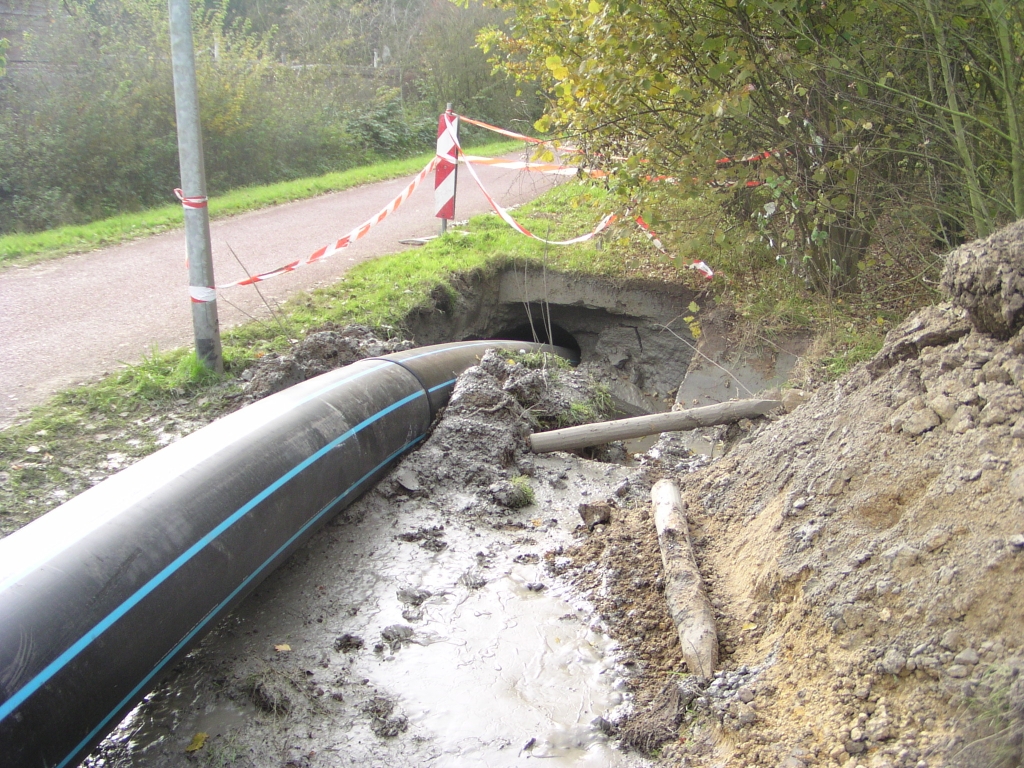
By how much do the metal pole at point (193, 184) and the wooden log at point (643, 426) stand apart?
239cm

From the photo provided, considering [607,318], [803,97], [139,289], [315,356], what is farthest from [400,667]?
[607,318]

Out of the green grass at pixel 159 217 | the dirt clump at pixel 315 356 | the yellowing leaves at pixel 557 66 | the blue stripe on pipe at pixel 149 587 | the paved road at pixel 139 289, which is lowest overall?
the blue stripe on pipe at pixel 149 587

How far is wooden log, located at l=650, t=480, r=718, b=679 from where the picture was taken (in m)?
3.05

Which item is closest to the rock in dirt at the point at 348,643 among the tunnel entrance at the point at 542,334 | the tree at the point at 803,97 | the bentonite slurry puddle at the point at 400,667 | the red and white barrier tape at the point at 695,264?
the bentonite slurry puddle at the point at 400,667

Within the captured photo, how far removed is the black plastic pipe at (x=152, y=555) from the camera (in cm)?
251

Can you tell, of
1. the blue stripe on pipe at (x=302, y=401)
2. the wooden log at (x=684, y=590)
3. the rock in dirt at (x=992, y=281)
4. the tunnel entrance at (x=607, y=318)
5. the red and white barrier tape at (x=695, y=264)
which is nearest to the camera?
the blue stripe on pipe at (x=302, y=401)

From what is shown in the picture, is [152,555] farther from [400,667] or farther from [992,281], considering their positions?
[992,281]

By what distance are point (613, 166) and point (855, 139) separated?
1.79 meters

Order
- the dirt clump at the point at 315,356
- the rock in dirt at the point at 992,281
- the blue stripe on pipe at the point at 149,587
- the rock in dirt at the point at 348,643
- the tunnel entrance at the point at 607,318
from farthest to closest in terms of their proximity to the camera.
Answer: the tunnel entrance at the point at 607,318
the dirt clump at the point at 315,356
the rock in dirt at the point at 348,643
the rock in dirt at the point at 992,281
the blue stripe on pipe at the point at 149,587

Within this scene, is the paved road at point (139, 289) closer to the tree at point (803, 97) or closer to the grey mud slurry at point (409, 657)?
the grey mud slurry at point (409, 657)

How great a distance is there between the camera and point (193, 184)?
16.5 feet

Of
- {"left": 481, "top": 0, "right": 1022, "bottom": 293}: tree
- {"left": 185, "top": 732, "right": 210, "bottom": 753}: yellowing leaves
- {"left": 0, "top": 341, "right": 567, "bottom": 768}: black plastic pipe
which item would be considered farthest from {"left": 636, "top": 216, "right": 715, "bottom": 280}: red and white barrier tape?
{"left": 185, "top": 732, "right": 210, "bottom": 753}: yellowing leaves

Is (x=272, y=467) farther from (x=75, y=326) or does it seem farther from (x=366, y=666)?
(x=75, y=326)

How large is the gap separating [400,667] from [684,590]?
1289 mm
